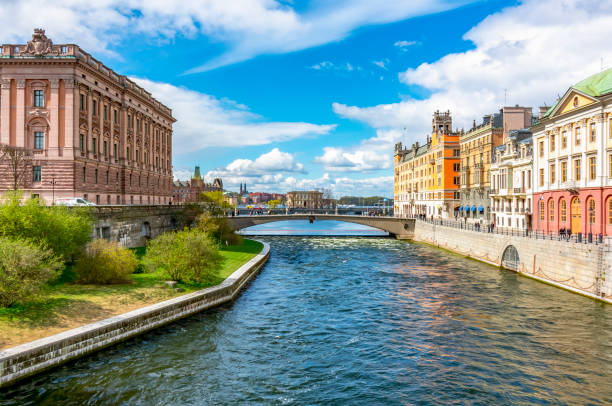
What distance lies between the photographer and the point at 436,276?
4200 centimetres

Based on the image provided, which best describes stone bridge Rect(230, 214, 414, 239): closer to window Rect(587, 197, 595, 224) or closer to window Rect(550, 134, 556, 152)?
window Rect(550, 134, 556, 152)

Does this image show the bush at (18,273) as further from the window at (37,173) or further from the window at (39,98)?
the window at (39,98)

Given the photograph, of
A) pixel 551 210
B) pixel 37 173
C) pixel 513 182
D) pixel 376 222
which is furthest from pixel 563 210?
pixel 37 173

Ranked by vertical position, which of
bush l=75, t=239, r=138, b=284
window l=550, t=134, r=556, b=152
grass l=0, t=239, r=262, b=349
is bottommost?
grass l=0, t=239, r=262, b=349

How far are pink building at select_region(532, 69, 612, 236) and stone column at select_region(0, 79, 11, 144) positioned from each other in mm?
64129

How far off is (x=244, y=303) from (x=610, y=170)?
1364 inches

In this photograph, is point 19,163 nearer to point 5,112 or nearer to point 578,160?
point 5,112

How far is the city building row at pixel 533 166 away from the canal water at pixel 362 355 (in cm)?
1260

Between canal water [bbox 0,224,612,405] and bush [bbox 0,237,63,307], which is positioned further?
bush [bbox 0,237,63,307]

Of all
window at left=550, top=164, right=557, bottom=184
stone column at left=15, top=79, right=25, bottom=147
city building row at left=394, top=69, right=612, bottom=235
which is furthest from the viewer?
stone column at left=15, top=79, right=25, bottom=147

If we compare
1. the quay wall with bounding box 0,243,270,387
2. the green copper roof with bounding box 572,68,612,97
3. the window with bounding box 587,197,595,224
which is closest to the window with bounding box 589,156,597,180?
the window with bounding box 587,197,595,224

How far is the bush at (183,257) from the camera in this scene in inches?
1228

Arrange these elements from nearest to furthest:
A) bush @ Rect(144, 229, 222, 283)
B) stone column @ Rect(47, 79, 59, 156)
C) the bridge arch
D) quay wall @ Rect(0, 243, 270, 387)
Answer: quay wall @ Rect(0, 243, 270, 387)
bush @ Rect(144, 229, 222, 283)
the bridge arch
stone column @ Rect(47, 79, 59, 156)

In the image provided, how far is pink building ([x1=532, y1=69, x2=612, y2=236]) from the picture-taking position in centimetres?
3753
